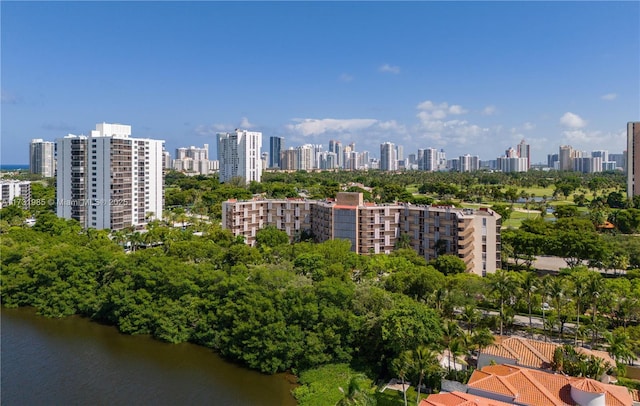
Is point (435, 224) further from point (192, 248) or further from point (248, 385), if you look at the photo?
point (248, 385)

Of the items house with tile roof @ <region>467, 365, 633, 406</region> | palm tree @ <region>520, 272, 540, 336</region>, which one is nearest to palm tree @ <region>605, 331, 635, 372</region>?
house with tile roof @ <region>467, 365, 633, 406</region>

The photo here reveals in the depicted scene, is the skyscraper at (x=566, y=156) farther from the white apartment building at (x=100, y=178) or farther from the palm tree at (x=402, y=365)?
the palm tree at (x=402, y=365)

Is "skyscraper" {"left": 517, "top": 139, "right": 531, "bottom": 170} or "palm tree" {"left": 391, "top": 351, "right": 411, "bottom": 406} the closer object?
"palm tree" {"left": 391, "top": 351, "right": 411, "bottom": 406}

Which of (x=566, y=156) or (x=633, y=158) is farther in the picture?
(x=566, y=156)

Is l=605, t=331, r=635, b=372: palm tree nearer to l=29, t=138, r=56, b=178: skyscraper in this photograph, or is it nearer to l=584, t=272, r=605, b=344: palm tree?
l=584, t=272, r=605, b=344: palm tree

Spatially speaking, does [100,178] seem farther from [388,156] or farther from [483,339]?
[388,156]

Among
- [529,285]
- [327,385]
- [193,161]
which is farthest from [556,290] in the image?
[193,161]

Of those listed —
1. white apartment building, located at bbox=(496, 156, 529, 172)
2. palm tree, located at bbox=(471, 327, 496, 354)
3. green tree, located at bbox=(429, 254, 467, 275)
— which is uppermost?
white apartment building, located at bbox=(496, 156, 529, 172)
